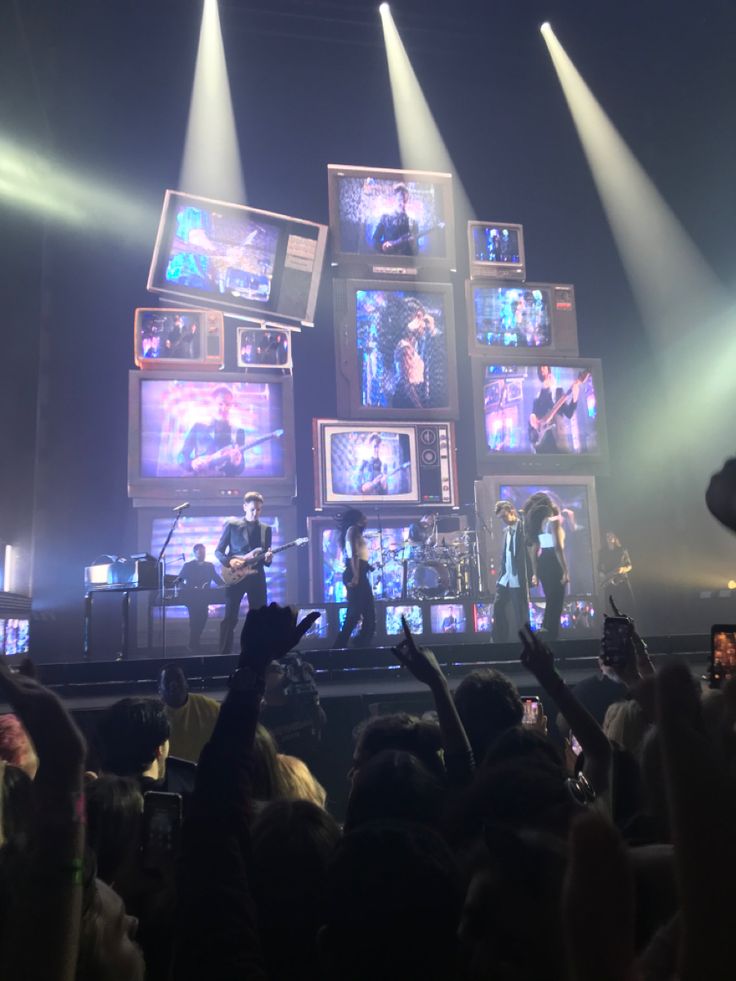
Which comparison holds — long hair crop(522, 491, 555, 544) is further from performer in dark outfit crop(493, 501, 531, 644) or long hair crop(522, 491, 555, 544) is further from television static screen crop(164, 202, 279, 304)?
television static screen crop(164, 202, 279, 304)

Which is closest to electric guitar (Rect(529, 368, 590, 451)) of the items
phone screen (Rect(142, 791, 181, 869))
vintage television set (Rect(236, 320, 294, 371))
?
vintage television set (Rect(236, 320, 294, 371))

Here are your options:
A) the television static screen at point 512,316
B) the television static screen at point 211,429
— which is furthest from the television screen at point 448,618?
the television static screen at point 512,316

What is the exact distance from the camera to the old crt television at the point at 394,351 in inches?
436

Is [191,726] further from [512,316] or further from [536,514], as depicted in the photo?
[512,316]

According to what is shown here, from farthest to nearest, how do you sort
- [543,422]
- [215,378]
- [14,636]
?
[543,422]
[215,378]
[14,636]

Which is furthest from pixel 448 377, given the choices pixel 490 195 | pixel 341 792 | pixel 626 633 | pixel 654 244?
pixel 626 633

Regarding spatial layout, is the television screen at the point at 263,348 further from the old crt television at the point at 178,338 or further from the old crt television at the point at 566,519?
the old crt television at the point at 566,519

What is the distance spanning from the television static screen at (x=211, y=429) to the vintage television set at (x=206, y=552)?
497 millimetres

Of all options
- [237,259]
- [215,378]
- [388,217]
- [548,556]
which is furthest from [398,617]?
[388,217]

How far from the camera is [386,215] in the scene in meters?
11.5

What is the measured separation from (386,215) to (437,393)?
2.63 meters

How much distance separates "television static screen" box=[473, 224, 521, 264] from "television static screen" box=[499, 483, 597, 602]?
133 inches

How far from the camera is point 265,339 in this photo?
36.1ft

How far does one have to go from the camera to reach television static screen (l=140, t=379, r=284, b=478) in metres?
10.2
